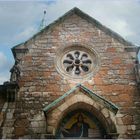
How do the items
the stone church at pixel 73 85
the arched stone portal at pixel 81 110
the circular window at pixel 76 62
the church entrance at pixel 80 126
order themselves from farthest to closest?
the circular window at pixel 76 62 → the church entrance at pixel 80 126 → the stone church at pixel 73 85 → the arched stone portal at pixel 81 110

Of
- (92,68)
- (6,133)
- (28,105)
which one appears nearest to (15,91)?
(28,105)

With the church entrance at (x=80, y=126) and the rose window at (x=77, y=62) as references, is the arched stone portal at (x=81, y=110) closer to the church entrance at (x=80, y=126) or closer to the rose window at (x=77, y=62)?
the church entrance at (x=80, y=126)

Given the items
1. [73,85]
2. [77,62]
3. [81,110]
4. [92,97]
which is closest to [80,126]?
[81,110]

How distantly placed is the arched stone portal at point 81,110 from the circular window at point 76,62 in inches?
53.8

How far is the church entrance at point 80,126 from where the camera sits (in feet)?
30.7

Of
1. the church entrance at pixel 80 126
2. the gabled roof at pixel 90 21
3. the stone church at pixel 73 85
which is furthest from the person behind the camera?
the gabled roof at pixel 90 21

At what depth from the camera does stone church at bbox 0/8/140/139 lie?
9133 millimetres

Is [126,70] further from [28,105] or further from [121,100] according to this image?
[28,105]

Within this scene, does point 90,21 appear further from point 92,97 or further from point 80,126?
point 80,126

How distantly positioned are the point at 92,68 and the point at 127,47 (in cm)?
171

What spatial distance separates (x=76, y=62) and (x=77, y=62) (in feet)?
0.13

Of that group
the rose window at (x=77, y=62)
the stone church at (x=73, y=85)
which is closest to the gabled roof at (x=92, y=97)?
the stone church at (x=73, y=85)

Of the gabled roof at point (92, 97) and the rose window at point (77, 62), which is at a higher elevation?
the rose window at point (77, 62)

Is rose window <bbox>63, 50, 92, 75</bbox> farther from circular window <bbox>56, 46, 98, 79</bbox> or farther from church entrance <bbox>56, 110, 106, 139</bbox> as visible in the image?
church entrance <bbox>56, 110, 106, 139</bbox>
